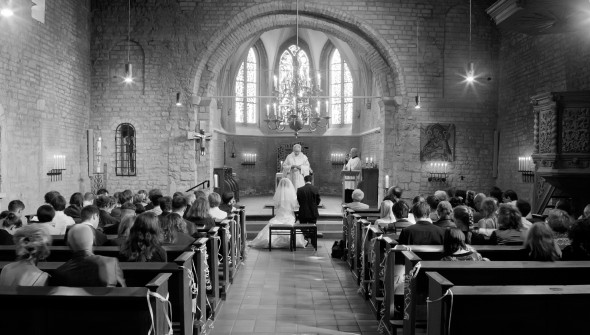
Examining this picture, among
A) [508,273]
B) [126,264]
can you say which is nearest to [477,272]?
[508,273]

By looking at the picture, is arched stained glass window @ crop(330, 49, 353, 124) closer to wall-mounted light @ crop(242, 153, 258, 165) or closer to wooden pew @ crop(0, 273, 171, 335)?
wall-mounted light @ crop(242, 153, 258, 165)

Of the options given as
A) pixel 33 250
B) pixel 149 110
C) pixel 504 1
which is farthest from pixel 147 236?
pixel 149 110

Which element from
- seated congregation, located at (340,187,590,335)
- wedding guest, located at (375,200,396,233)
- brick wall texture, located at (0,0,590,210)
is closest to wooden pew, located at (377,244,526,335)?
seated congregation, located at (340,187,590,335)

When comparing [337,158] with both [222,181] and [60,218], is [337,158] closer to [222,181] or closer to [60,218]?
[222,181]

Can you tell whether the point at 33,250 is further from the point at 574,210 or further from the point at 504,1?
the point at 574,210

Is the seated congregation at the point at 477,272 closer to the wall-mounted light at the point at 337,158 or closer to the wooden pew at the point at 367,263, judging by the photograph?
the wooden pew at the point at 367,263

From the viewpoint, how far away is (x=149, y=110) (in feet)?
45.5

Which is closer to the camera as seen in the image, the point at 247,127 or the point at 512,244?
the point at 512,244

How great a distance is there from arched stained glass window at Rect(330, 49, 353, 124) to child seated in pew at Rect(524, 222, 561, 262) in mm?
18095

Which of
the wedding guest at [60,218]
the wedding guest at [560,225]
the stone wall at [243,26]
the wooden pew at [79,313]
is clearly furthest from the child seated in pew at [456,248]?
the stone wall at [243,26]

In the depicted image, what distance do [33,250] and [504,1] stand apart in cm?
590

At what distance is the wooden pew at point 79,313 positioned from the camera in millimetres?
3109

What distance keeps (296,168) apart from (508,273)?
9.86 meters

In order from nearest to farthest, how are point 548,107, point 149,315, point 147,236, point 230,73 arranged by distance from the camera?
1. point 149,315
2. point 147,236
3. point 548,107
4. point 230,73
